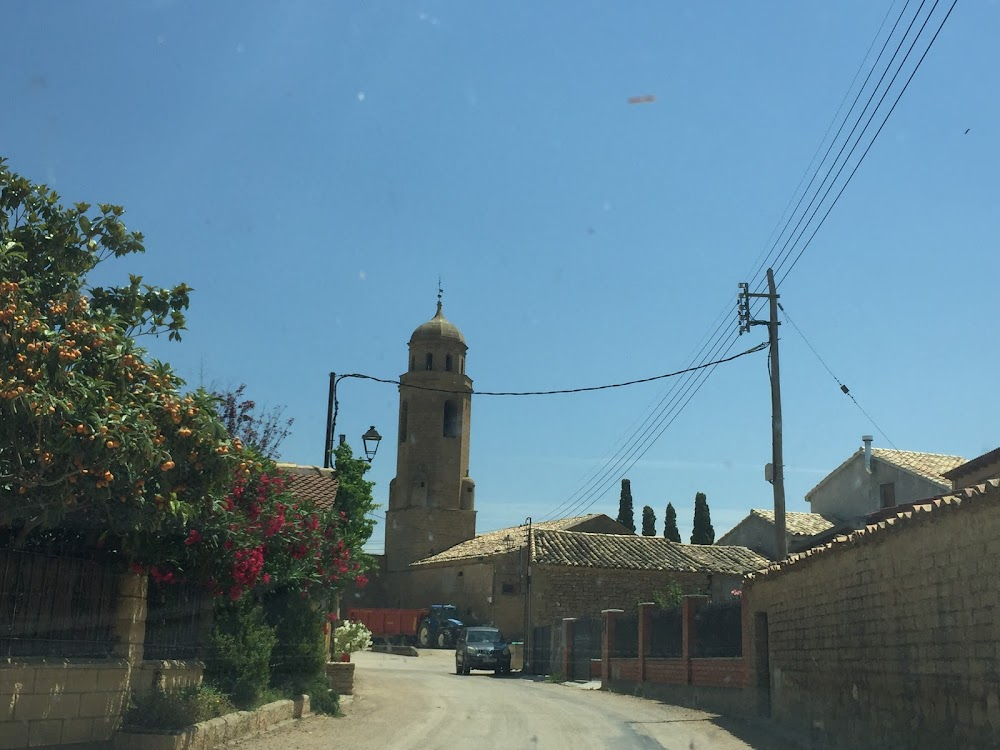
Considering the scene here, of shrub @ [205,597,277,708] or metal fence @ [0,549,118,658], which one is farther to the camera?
shrub @ [205,597,277,708]

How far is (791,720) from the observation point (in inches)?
605

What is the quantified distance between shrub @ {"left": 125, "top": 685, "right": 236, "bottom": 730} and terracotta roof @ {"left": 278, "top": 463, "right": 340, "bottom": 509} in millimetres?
8002

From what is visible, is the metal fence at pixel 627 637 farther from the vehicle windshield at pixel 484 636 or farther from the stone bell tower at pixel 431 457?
the stone bell tower at pixel 431 457

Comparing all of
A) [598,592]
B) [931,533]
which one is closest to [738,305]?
[931,533]

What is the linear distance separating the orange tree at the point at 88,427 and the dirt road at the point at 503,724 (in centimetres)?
401

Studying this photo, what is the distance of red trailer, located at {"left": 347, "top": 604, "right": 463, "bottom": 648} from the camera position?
146ft

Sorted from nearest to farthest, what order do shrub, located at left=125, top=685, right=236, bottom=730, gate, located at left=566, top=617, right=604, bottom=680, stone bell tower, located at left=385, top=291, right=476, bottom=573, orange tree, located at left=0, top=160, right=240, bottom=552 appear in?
orange tree, located at left=0, top=160, right=240, bottom=552 → shrub, located at left=125, top=685, right=236, bottom=730 → gate, located at left=566, top=617, right=604, bottom=680 → stone bell tower, located at left=385, top=291, right=476, bottom=573

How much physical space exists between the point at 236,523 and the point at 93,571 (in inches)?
73.0

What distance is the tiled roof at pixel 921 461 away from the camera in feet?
137

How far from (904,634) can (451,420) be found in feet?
169

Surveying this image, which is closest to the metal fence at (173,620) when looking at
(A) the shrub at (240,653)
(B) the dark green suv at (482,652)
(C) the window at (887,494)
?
(A) the shrub at (240,653)

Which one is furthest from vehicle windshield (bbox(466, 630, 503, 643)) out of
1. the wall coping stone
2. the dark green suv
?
the wall coping stone

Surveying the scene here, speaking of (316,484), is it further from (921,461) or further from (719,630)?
(921,461)

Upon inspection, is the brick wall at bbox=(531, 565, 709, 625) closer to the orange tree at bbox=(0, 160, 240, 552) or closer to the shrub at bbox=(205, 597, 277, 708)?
the shrub at bbox=(205, 597, 277, 708)
